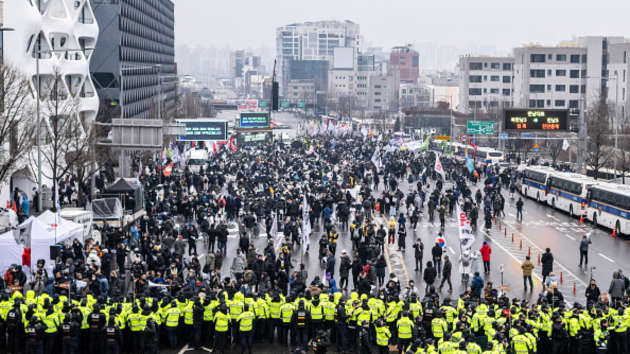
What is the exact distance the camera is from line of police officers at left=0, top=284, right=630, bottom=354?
69.6ft

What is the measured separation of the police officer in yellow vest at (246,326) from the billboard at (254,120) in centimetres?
7207

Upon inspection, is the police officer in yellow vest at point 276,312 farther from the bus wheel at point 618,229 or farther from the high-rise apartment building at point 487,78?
the high-rise apartment building at point 487,78

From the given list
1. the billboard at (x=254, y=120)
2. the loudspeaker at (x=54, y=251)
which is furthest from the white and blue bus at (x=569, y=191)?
the billboard at (x=254, y=120)

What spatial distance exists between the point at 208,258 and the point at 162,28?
114940 mm

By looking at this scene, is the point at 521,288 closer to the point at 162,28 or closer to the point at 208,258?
the point at 208,258

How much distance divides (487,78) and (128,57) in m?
72.4

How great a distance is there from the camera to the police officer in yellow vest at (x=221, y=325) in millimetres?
21734

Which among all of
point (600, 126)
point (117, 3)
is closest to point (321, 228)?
point (600, 126)

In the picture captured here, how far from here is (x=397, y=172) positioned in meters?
65.8

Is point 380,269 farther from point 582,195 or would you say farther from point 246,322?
point 582,195

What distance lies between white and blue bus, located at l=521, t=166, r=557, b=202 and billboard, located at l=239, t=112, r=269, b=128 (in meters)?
39.5

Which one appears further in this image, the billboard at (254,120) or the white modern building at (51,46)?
the billboard at (254,120)

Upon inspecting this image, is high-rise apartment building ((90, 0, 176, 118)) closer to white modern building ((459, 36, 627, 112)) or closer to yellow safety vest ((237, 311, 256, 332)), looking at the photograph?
white modern building ((459, 36, 627, 112))

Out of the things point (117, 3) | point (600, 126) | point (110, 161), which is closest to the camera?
point (110, 161)
